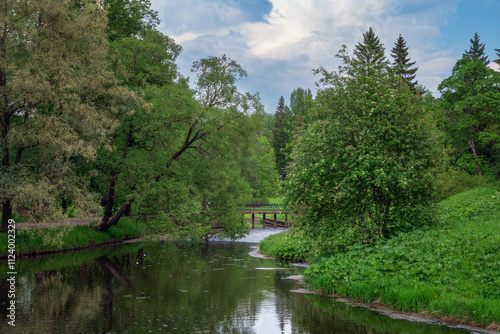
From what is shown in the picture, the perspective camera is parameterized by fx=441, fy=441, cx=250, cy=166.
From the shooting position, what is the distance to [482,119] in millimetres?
47688

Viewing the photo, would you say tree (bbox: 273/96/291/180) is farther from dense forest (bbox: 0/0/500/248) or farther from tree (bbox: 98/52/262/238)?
tree (bbox: 98/52/262/238)

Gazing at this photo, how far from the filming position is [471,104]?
46.2 meters

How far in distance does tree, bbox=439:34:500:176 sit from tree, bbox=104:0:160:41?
3253cm

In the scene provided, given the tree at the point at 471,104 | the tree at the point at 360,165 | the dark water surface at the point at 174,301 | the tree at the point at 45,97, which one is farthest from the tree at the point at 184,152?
the tree at the point at 471,104

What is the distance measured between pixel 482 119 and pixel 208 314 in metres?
44.0

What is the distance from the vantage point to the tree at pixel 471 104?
45344 mm

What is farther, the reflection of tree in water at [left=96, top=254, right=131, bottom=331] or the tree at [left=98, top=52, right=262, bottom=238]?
the tree at [left=98, top=52, right=262, bottom=238]

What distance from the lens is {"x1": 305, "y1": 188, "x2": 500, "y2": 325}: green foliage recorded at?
12.5m

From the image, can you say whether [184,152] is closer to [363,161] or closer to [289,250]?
[289,250]

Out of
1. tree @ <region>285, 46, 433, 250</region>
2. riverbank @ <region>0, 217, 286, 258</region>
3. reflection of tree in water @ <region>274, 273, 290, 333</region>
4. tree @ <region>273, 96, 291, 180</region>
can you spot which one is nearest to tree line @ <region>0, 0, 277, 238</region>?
riverbank @ <region>0, 217, 286, 258</region>

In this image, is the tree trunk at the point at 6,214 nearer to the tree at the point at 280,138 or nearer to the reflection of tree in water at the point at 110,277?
the reflection of tree in water at the point at 110,277

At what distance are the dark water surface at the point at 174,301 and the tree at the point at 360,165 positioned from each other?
11.3ft

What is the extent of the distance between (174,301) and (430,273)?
8754mm

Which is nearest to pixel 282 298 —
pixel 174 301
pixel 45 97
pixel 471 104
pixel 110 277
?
pixel 174 301
